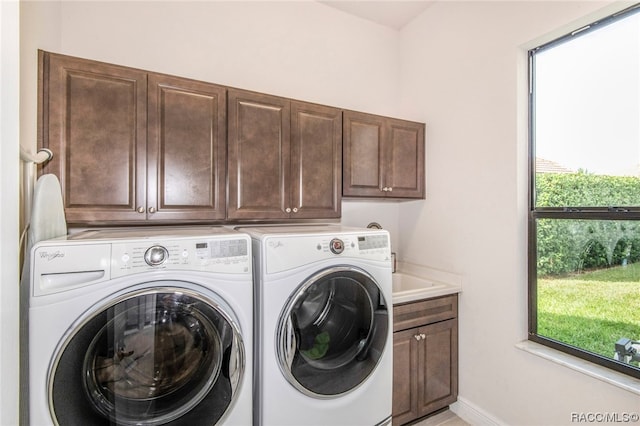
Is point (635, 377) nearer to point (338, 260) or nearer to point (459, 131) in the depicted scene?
point (338, 260)

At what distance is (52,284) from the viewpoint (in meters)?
1.00

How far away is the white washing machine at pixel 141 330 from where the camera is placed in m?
0.99

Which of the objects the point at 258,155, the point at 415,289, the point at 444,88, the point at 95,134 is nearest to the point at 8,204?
the point at 95,134

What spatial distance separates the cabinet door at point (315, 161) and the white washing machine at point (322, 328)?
0.49 m

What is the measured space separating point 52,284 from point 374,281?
1.27 meters

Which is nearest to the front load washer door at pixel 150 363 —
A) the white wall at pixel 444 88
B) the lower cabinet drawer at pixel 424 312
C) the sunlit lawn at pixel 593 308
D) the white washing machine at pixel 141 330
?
the white washing machine at pixel 141 330

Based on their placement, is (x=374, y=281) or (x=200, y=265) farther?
(x=374, y=281)

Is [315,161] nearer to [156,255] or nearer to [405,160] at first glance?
[405,160]

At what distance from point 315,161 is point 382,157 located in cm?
53

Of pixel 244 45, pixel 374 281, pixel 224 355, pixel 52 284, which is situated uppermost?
pixel 244 45

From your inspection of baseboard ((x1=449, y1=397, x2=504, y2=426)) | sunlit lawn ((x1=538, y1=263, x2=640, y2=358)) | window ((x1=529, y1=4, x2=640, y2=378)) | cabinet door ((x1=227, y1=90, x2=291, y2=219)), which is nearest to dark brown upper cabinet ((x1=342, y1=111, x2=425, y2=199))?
cabinet door ((x1=227, y1=90, x2=291, y2=219))

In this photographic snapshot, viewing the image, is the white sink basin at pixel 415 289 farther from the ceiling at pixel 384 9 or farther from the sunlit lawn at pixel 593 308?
the ceiling at pixel 384 9

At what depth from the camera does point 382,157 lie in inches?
87.0

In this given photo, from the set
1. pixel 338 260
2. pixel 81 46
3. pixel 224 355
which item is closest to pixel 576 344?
pixel 338 260
